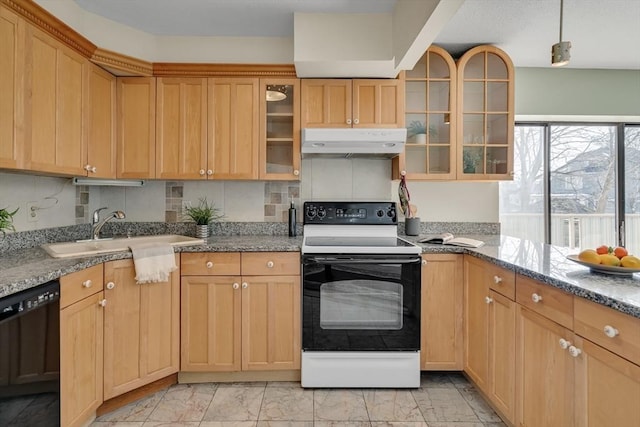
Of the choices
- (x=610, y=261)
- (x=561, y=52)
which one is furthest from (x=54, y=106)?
(x=610, y=261)

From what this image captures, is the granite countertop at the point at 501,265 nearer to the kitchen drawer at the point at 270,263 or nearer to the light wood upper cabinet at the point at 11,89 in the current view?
the kitchen drawer at the point at 270,263

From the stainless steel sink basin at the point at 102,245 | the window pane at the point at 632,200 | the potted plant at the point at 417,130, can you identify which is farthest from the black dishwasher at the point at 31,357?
the window pane at the point at 632,200

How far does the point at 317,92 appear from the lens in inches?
98.0

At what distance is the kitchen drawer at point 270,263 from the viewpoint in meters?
2.17

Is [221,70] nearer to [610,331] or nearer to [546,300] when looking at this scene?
[546,300]

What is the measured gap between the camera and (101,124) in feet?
7.54

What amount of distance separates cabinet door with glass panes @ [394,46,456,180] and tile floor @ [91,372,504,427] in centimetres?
150

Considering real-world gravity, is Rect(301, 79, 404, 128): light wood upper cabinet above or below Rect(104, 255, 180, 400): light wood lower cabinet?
above

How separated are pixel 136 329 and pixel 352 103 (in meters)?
2.05

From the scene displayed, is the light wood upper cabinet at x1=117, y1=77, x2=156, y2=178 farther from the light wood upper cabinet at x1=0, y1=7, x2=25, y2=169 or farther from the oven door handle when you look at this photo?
the oven door handle

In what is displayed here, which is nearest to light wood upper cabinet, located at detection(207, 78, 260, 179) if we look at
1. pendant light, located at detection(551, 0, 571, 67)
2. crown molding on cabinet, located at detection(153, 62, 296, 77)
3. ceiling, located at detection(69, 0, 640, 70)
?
crown molding on cabinet, located at detection(153, 62, 296, 77)

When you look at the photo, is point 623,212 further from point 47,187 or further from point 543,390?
point 47,187

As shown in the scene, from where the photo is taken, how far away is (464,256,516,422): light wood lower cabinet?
1.67 m

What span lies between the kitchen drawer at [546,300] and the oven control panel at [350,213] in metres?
1.18
